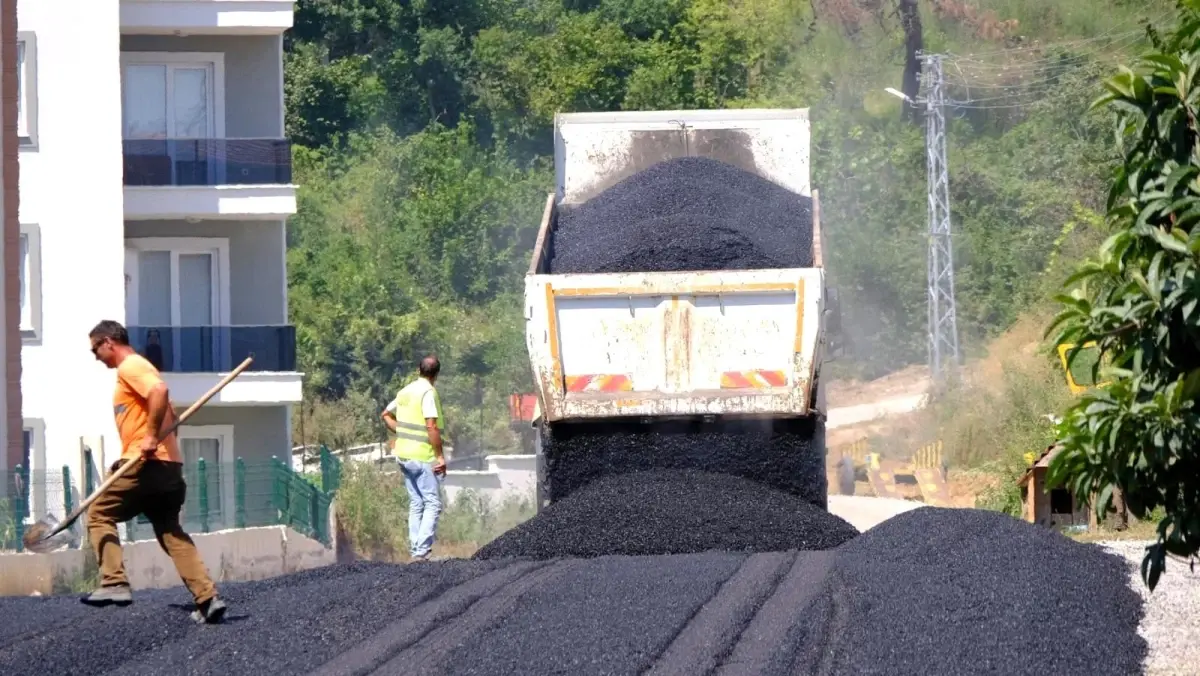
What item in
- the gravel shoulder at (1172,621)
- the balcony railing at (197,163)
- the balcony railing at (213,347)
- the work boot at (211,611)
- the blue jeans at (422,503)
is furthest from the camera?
the balcony railing at (197,163)

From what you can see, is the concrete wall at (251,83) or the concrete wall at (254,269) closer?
the concrete wall at (251,83)

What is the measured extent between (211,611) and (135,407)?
109 cm

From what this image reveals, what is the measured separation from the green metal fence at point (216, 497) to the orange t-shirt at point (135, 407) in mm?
6002

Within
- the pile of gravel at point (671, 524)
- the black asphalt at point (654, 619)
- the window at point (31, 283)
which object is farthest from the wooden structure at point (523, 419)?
the black asphalt at point (654, 619)

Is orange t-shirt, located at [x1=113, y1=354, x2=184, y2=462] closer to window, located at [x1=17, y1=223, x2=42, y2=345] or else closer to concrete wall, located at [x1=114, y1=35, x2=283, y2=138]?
window, located at [x1=17, y1=223, x2=42, y2=345]

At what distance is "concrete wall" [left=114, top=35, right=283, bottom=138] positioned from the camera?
23656 millimetres

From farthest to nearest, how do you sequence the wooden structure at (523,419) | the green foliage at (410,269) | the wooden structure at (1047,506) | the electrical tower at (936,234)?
the green foliage at (410,269) < the electrical tower at (936,234) < the wooden structure at (523,419) < the wooden structure at (1047,506)

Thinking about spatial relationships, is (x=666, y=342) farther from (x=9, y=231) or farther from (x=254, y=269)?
(x=254, y=269)

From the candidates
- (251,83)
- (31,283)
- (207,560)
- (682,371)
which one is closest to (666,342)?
(682,371)

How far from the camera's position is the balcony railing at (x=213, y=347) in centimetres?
2295

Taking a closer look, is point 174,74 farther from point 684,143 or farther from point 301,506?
point 684,143

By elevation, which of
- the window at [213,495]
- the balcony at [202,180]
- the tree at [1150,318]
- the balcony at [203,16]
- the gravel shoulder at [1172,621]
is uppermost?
the balcony at [203,16]

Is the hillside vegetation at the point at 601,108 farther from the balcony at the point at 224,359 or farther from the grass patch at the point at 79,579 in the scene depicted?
the grass patch at the point at 79,579

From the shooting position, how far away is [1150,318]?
5.33 metres
